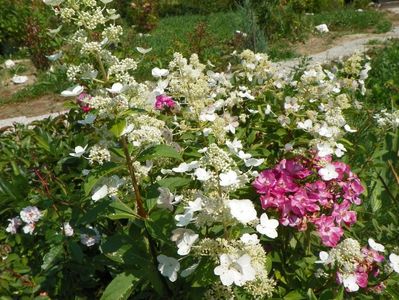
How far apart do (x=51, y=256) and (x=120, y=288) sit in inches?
20.0

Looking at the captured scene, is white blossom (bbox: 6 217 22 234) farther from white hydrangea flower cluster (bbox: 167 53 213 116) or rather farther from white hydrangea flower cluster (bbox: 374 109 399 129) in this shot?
white hydrangea flower cluster (bbox: 374 109 399 129)

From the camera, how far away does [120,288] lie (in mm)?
1354

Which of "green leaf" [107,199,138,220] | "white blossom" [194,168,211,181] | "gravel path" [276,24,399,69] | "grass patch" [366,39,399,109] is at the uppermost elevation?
"white blossom" [194,168,211,181]

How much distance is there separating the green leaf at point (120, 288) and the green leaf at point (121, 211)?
174 mm

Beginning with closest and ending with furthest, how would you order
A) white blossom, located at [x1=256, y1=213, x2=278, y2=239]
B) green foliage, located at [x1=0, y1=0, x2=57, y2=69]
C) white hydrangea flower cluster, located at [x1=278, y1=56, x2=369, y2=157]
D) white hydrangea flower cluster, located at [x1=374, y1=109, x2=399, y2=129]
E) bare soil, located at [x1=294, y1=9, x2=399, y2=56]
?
white blossom, located at [x1=256, y1=213, x2=278, y2=239]
white hydrangea flower cluster, located at [x1=278, y1=56, x2=369, y2=157]
white hydrangea flower cluster, located at [x1=374, y1=109, x2=399, y2=129]
bare soil, located at [x1=294, y1=9, x2=399, y2=56]
green foliage, located at [x1=0, y1=0, x2=57, y2=69]

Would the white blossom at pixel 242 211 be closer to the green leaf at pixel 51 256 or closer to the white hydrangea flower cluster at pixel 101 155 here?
the white hydrangea flower cluster at pixel 101 155

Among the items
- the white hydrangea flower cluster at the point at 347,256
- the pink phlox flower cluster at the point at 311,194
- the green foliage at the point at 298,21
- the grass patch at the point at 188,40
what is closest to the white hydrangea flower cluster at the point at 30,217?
the pink phlox flower cluster at the point at 311,194

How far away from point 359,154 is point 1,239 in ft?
5.18

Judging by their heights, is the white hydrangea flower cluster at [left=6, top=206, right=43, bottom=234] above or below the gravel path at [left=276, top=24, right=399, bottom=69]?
above

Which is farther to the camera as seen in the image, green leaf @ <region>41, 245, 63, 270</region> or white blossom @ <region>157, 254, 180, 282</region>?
green leaf @ <region>41, 245, 63, 270</region>

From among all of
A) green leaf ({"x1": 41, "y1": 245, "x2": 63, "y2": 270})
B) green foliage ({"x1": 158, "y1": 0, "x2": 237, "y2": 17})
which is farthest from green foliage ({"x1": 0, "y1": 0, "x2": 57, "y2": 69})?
green leaf ({"x1": 41, "y1": 245, "x2": 63, "y2": 270})

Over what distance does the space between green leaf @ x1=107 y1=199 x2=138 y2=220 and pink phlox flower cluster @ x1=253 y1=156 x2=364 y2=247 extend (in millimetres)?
380

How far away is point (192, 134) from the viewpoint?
6.30ft

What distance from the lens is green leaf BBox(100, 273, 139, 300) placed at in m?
1.34
